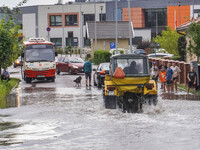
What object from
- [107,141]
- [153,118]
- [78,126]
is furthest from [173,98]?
[107,141]

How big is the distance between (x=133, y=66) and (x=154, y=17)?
322 ft

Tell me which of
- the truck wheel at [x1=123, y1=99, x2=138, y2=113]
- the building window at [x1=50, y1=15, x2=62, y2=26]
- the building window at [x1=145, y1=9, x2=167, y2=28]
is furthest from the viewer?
the building window at [x1=145, y1=9, x2=167, y2=28]

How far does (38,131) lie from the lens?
14.7 meters

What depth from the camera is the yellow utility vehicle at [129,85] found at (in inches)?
728

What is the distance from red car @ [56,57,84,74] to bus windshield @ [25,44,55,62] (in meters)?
7.40

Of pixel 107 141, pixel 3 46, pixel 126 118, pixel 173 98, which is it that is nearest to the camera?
pixel 107 141

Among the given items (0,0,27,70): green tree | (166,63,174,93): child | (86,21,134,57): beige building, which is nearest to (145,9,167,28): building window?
(86,21,134,57): beige building

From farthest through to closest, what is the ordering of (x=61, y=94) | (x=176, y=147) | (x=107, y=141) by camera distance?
(x=61, y=94), (x=107, y=141), (x=176, y=147)

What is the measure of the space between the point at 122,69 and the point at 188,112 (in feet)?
9.00

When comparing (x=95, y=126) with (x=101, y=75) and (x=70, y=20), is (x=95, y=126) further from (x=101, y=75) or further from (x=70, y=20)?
(x=70, y=20)

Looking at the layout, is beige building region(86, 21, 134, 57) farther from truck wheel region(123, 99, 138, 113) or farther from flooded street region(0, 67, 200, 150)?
truck wheel region(123, 99, 138, 113)

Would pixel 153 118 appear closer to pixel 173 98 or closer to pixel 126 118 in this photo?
pixel 126 118

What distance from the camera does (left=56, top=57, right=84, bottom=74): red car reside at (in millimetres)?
45062

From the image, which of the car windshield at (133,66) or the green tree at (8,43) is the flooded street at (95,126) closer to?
the car windshield at (133,66)
